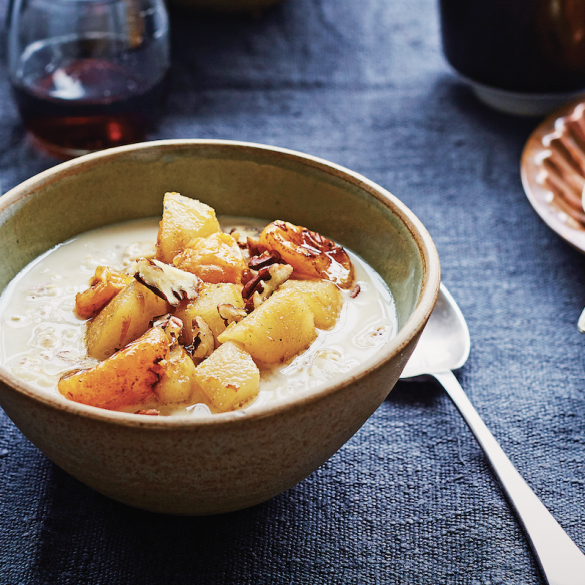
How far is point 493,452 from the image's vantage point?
46.4 inches

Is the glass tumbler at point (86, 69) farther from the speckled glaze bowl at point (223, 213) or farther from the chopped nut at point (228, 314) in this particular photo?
the chopped nut at point (228, 314)

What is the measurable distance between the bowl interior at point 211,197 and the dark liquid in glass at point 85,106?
0.63 meters

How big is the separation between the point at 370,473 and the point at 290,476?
254 millimetres

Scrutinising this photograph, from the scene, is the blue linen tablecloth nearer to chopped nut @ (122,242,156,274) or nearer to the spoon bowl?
the spoon bowl

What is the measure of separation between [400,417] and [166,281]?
503 mm

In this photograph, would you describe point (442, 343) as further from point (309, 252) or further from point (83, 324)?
point (83, 324)

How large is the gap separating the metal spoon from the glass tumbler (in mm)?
1044

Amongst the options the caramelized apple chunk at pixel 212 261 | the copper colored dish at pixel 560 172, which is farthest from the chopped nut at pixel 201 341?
the copper colored dish at pixel 560 172

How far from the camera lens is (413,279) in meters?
1.14

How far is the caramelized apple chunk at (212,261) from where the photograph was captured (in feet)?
3.83

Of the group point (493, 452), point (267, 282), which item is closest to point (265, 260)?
point (267, 282)

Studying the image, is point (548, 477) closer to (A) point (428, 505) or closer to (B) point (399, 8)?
(A) point (428, 505)

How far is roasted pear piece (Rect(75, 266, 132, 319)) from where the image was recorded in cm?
114

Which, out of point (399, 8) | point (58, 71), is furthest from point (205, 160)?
point (399, 8)
